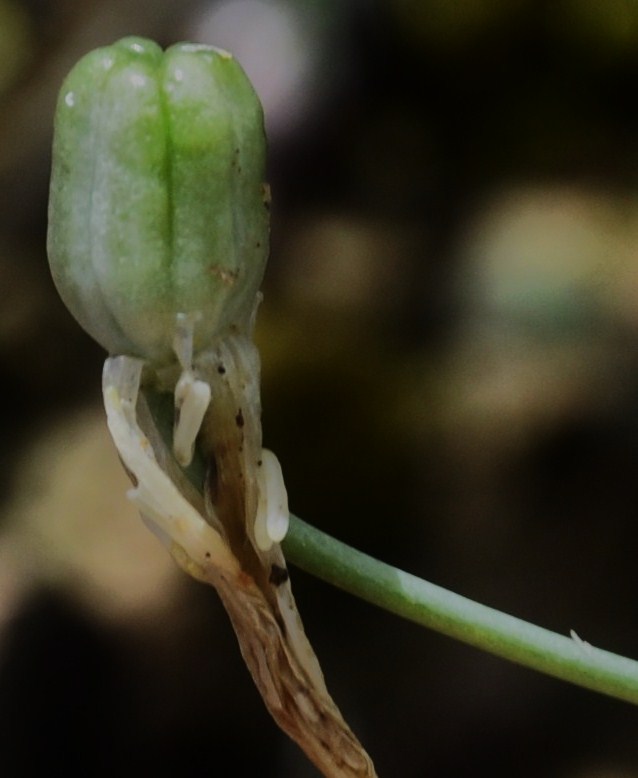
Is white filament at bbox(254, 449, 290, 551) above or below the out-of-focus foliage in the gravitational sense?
below

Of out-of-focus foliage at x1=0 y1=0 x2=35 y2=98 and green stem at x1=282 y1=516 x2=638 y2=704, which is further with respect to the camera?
out-of-focus foliage at x1=0 y1=0 x2=35 y2=98

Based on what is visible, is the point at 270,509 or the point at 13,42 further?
the point at 13,42

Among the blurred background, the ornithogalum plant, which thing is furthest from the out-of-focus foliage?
the ornithogalum plant

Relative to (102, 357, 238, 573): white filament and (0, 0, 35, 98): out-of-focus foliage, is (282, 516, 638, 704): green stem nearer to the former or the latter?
(102, 357, 238, 573): white filament

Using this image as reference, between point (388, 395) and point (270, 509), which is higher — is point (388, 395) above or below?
below

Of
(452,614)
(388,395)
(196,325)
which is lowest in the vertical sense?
(388,395)

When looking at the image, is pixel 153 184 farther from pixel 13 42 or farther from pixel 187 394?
pixel 13 42

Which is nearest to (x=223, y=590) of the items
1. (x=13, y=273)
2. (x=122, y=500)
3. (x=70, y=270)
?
(x=70, y=270)

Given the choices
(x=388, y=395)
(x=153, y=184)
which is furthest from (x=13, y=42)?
(x=153, y=184)
